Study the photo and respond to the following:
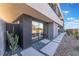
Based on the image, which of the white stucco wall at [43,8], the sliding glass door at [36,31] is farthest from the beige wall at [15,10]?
the sliding glass door at [36,31]

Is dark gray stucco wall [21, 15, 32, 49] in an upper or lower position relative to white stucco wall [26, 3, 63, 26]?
lower

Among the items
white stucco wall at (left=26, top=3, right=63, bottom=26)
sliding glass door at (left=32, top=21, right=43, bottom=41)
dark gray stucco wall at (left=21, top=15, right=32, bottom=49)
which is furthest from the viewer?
sliding glass door at (left=32, top=21, right=43, bottom=41)

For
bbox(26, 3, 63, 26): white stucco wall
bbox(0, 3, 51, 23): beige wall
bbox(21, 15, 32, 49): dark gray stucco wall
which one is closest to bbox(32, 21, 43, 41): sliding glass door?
bbox(21, 15, 32, 49): dark gray stucco wall

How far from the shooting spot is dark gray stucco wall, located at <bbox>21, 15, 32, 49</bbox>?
195 inches

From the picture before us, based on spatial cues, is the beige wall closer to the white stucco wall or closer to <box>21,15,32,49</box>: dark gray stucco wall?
the white stucco wall

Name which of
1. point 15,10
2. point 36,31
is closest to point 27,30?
point 36,31

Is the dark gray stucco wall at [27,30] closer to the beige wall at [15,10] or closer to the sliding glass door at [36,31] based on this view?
the sliding glass door at [36,31]

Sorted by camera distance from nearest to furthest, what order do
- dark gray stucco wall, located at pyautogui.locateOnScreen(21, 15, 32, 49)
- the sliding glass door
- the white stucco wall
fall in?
the white stucco wall
dark gray stucco wall, located at pyautogui.locateOnScreen(21, 15, 32, 49)
the sliding glass door

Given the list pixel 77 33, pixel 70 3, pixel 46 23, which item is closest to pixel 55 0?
pixel 70 3

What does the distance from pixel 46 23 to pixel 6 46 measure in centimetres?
352

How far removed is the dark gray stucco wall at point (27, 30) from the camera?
495 centimetres

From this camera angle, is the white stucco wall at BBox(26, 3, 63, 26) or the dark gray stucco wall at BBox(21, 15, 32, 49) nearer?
the white stucco wall at BBox(26, 3, 63, 26)

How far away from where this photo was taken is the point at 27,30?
5086 millimetres

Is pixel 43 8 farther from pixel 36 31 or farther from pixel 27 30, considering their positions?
pixel 36 31
